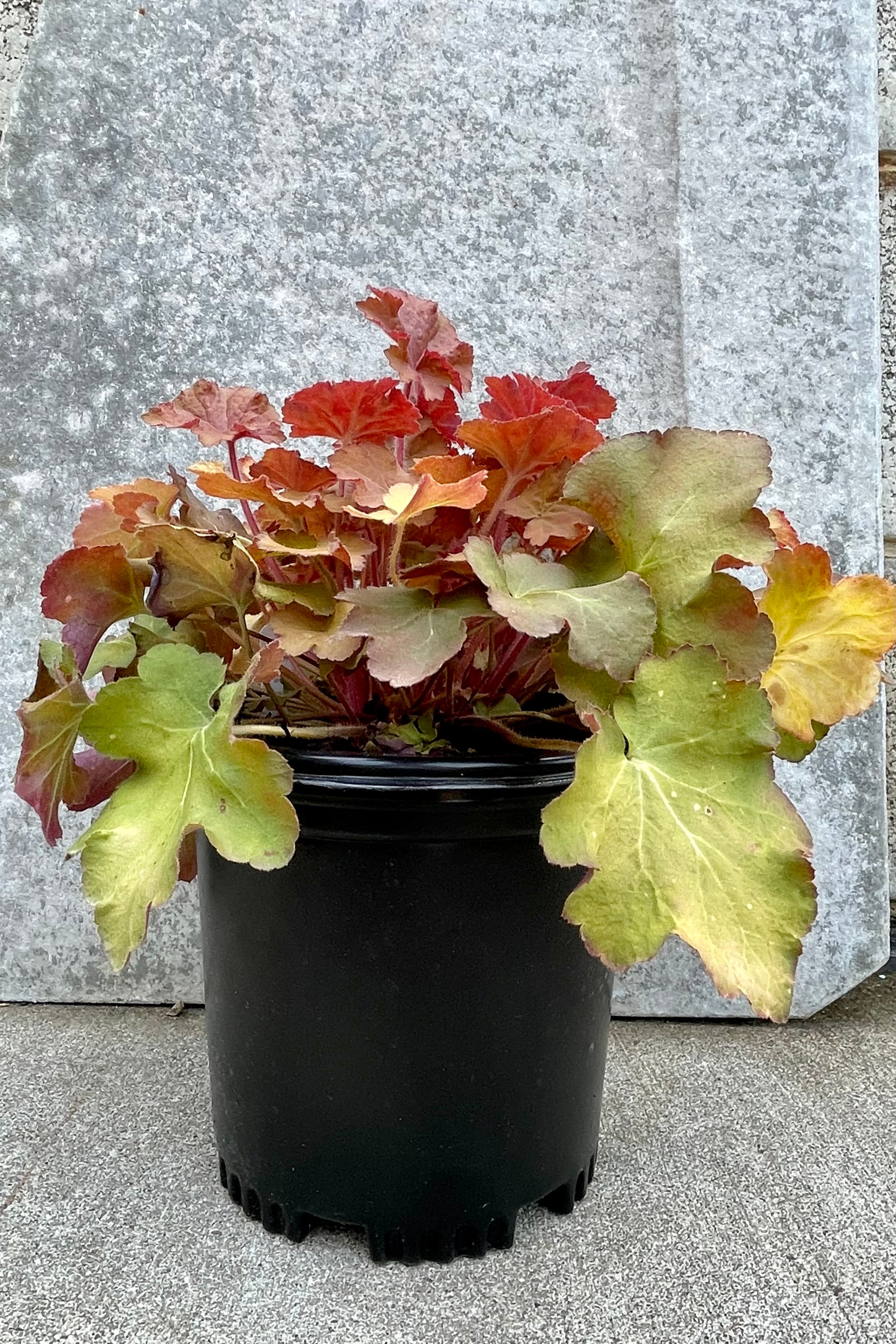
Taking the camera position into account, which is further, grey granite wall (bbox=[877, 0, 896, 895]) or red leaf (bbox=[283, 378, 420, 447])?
grey granite wall (bbox=[877, 0, 896, 895])

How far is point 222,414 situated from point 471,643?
0.86 feet

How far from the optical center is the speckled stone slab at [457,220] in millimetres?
1085

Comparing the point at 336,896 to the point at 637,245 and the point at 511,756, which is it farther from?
the point at 637,245

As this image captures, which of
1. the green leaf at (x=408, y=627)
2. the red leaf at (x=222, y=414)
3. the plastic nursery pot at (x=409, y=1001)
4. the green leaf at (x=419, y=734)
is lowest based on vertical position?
the plastic nursery pot at (x=409, y=1001)

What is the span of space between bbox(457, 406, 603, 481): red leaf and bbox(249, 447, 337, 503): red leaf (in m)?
0.11

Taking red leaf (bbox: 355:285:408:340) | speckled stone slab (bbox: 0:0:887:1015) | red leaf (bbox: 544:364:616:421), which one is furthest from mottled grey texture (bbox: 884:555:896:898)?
red leaf (bbox: 355:285:408:340)

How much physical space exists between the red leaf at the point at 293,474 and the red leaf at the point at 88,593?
0.12 meters

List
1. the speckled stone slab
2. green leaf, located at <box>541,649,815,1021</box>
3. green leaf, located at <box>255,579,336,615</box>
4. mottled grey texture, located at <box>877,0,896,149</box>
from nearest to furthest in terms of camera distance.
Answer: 1. green leaf, located at <box>541,649,815,1021</box>
2. green leaf, located at <box>255,579,336,615</box>
3. the speckled stone slab
4. mottled grey texture, located at <box>877,0,896,149</box>

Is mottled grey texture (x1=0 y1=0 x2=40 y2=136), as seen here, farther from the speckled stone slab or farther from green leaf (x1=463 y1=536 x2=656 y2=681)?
green leaf (x1=463 y1=536 x2=656 y2=681)

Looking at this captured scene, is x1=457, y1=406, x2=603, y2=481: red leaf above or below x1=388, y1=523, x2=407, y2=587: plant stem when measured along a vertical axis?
above

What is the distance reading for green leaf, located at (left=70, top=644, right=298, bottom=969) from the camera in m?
0.54

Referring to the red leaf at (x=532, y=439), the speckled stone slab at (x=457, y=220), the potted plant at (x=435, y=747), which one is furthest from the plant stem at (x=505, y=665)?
the speckled stone slab at (x=457, y=220)

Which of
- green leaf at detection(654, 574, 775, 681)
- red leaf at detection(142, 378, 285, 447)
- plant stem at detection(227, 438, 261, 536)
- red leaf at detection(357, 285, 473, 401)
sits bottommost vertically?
green leaf at detection(654, 574, 775, 681)

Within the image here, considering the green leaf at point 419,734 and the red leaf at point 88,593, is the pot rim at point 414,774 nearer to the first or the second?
the green leaf at point 419,734
